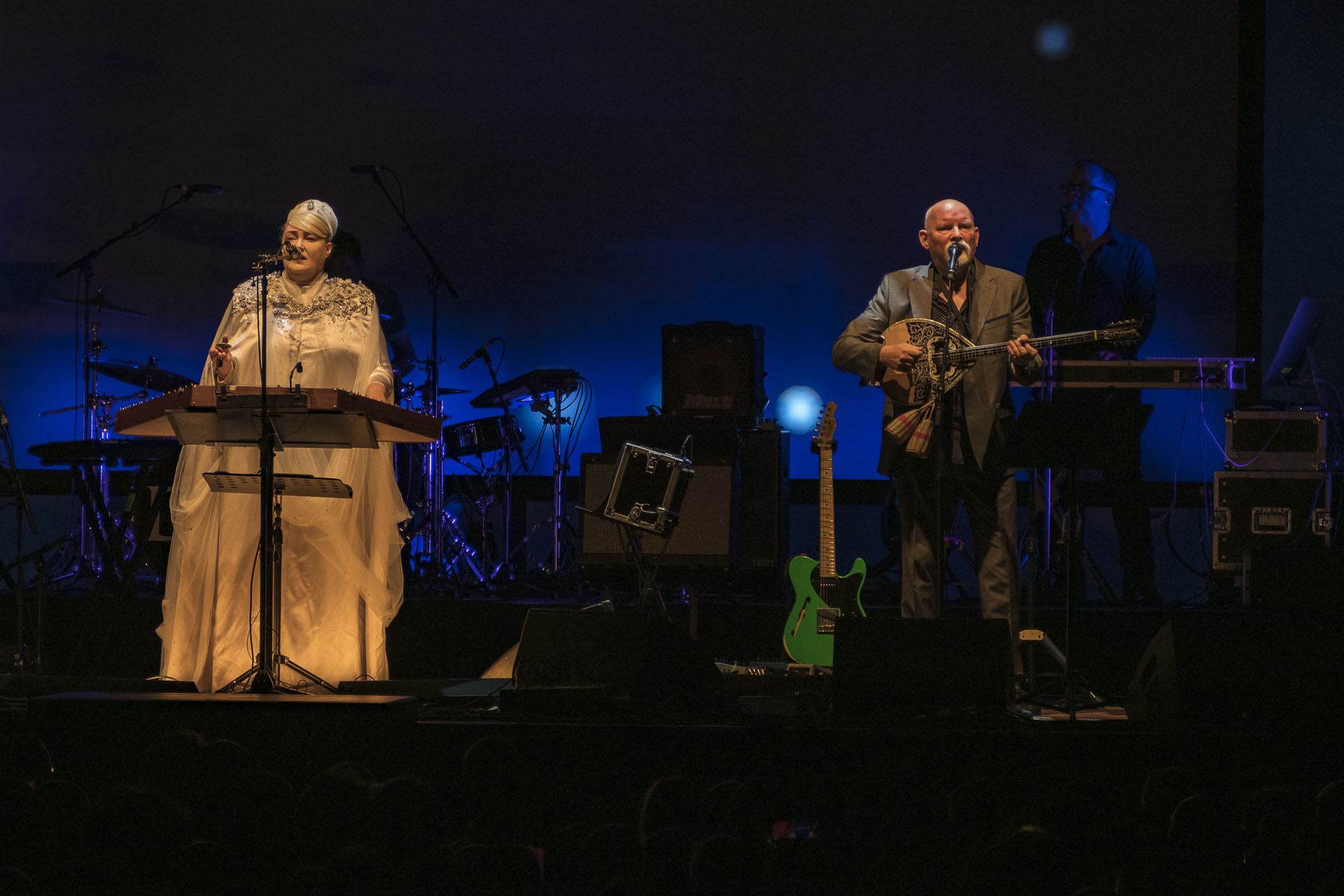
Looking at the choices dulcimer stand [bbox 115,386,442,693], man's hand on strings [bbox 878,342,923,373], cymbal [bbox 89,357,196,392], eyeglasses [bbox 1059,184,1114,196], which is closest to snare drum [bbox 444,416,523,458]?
cymbal [bbox 89,357,196,392]

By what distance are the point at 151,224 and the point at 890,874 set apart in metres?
7.26

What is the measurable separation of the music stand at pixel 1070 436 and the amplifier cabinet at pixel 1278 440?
2.72 m

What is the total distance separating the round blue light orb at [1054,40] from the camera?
778 cm

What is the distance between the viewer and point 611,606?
199 inches

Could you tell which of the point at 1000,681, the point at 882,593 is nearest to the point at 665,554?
the point at 882,593

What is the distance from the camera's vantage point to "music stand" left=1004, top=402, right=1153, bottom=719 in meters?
3.81

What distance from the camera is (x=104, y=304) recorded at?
7688 millimetres

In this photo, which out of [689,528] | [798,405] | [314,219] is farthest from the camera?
[798,405]

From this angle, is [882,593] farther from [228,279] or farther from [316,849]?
[228,279]

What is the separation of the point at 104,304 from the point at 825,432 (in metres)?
5.01

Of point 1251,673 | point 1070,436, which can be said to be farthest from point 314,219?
point 1251,673

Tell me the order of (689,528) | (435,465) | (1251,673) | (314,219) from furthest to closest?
(435,465) < (689,528) < (314,219) < (1251,673)

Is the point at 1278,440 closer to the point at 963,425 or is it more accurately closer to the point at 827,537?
the point at 963,425

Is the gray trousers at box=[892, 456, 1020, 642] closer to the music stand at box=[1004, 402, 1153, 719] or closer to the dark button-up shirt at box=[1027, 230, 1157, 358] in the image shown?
the music stand at box=[1004, 402, 1153, 719]
